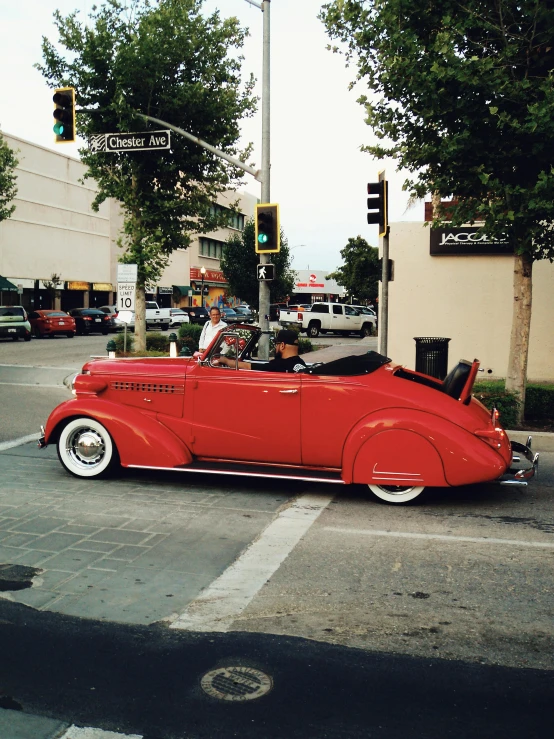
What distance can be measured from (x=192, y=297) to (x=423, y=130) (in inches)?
2645

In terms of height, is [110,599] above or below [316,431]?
below

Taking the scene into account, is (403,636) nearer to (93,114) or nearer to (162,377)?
(162,377)

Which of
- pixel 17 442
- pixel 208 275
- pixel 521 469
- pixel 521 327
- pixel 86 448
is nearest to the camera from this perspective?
pixel 521 469

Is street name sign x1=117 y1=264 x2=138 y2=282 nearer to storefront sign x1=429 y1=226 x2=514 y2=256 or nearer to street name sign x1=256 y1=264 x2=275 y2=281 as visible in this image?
street name sign x1=256 y1=264 x2=275 y2=281

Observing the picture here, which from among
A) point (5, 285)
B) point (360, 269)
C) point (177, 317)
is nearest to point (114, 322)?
point (177, 317)

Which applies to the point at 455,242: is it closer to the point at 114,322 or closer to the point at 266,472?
the point at 266,472

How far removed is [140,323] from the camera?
2522cm

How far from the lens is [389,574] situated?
4984 mm

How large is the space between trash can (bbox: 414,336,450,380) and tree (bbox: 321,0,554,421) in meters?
1.97

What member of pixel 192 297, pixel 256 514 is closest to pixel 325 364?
pixel 256 514

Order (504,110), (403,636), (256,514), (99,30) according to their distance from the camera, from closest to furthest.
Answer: (403,636), (256,514), (504,110), (99,30)

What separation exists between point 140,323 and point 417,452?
64.5 ft

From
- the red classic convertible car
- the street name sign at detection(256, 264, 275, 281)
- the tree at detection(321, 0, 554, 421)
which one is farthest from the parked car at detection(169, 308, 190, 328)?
the red classic convertible car

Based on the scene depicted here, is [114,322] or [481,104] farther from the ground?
[481,104]
